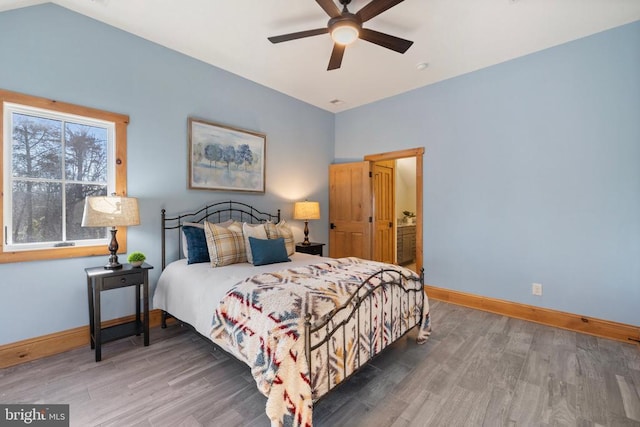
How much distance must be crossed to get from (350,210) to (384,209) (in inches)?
41.4

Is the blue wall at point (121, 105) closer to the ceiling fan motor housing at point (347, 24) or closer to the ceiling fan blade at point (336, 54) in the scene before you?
the ceiling fan blade at point (336, 54)

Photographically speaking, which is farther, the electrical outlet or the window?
the electrical outlet

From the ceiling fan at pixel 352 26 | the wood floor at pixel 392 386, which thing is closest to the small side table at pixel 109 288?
the wood floor at pixel 392 386

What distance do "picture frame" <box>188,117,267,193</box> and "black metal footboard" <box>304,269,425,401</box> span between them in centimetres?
237

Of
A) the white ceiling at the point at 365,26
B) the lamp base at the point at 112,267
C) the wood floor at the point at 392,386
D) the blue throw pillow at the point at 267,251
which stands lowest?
Answer: the wood floor at the point at 392,386

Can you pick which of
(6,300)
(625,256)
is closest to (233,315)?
(6,300)

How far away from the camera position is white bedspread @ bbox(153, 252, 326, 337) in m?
2.19

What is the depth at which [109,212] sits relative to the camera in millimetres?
2379

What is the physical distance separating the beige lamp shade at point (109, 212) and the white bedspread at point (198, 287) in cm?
66

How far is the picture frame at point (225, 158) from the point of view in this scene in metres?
3.38

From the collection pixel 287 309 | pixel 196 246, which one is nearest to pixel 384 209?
pixel 196 246

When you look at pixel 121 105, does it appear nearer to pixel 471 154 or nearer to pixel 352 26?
pixel 352 26

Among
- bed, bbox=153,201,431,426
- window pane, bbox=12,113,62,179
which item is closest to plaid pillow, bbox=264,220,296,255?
bed, bbox=153,201,431,426

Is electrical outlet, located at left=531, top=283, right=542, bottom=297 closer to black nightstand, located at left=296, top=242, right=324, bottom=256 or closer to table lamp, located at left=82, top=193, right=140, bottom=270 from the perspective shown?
black nightstand, located at left=296, top=242, right=324, bottom=256
